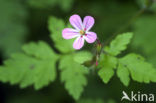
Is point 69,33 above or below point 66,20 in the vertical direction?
below

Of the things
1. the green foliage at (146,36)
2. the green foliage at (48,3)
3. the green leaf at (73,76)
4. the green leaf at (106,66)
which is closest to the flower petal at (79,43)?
the green leaf at (106,66)

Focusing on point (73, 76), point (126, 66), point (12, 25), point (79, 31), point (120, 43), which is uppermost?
point (12, 25)

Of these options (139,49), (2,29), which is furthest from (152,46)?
(2,29)

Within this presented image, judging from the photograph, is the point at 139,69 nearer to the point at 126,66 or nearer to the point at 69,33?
the point at 126,66

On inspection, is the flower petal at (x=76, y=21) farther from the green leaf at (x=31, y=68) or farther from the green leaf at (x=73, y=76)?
the green leaf at (x=31, y=68)

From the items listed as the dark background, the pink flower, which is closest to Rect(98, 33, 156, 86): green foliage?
the pink flower

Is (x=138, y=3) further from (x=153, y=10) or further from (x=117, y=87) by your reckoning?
(x=117, y=87)

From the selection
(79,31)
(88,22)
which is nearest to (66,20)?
(79,31)

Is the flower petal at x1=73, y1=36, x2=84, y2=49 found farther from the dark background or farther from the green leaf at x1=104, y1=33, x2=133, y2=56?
the dark background
